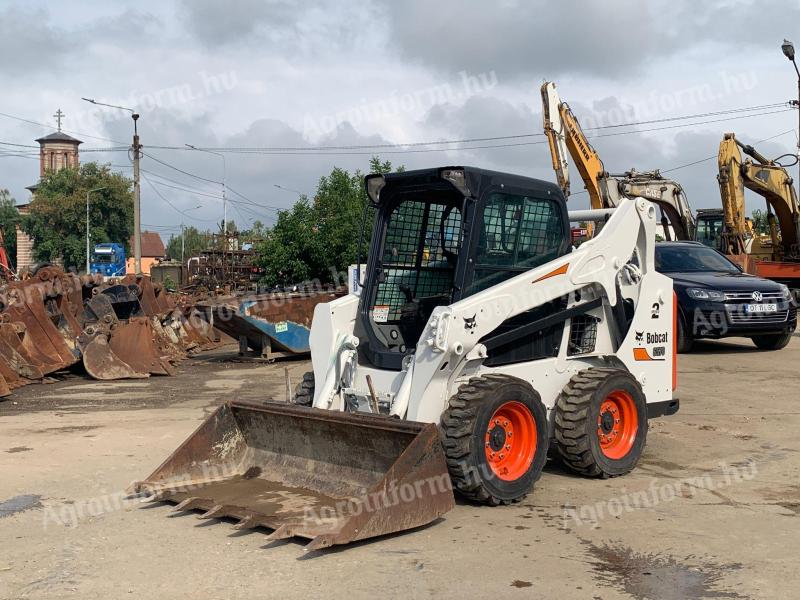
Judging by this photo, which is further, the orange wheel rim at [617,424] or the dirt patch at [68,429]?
the dirt patch at [68,429]

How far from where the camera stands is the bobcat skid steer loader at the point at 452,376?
5.82 m

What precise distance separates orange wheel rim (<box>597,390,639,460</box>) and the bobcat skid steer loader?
0.5 inches

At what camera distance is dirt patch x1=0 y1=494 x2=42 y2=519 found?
6.31 metres

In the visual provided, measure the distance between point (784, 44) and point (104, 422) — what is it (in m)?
21.3

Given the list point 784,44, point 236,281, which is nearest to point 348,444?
point 784,44

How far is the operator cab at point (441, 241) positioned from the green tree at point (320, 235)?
19.7 metres

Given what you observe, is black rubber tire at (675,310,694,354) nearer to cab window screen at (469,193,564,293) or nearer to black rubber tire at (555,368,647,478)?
black rubber tire at (555,368,647,478)

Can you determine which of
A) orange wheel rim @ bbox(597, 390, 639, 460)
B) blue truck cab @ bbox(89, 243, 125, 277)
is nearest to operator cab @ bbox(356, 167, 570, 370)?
orange wheel rim @ bbox(597, 390, 639, 460)

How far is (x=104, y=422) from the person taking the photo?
9.97 meters

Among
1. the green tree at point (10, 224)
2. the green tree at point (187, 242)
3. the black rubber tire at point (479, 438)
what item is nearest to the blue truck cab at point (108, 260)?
the green tree at point (10, 224)

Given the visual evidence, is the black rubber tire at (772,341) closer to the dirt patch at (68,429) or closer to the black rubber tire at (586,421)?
the black rubber tire at (586,421)

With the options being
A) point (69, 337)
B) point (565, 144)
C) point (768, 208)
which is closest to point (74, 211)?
point (565, 144)

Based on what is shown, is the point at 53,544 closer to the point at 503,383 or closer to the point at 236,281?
the point at 503,383

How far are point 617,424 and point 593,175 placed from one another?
1817 centimetres
